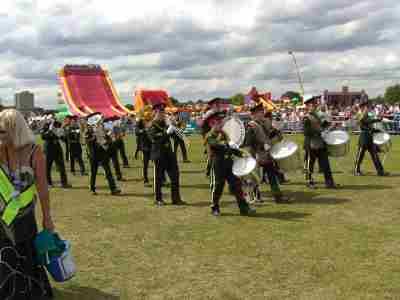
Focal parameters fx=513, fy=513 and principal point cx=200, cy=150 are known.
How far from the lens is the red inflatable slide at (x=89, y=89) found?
174ft

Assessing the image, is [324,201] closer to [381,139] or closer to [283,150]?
[283,150]

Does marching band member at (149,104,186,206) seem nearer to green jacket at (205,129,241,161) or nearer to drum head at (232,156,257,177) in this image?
green jacket at (205,129,241,161)

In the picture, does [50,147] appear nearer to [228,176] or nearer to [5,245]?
[228,176]

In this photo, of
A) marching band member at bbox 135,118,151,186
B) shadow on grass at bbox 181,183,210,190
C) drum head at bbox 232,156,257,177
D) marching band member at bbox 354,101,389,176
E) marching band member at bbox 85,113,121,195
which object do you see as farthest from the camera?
marching band member at bbox 135,118,151,186

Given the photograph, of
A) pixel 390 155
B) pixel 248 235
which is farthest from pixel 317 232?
pixel 390 155

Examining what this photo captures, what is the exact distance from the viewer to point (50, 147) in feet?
44.1

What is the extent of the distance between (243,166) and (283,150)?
175cm

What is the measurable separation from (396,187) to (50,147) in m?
8.57

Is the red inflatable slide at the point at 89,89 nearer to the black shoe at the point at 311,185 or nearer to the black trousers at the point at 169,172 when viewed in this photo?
the black shoe at the point at 311,185

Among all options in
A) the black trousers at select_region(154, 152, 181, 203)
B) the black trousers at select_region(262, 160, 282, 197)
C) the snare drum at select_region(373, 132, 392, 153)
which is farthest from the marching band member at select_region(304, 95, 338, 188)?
the black trousers at select_region(154, 152, 181, 203)

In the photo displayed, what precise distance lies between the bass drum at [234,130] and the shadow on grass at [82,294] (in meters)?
4.53

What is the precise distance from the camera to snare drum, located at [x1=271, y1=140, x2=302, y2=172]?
10.0 metres

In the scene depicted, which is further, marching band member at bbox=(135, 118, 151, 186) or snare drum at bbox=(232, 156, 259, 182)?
marching band member at bbox=(135, 118, 151, 186)

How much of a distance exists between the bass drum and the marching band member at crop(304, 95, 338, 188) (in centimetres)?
255
